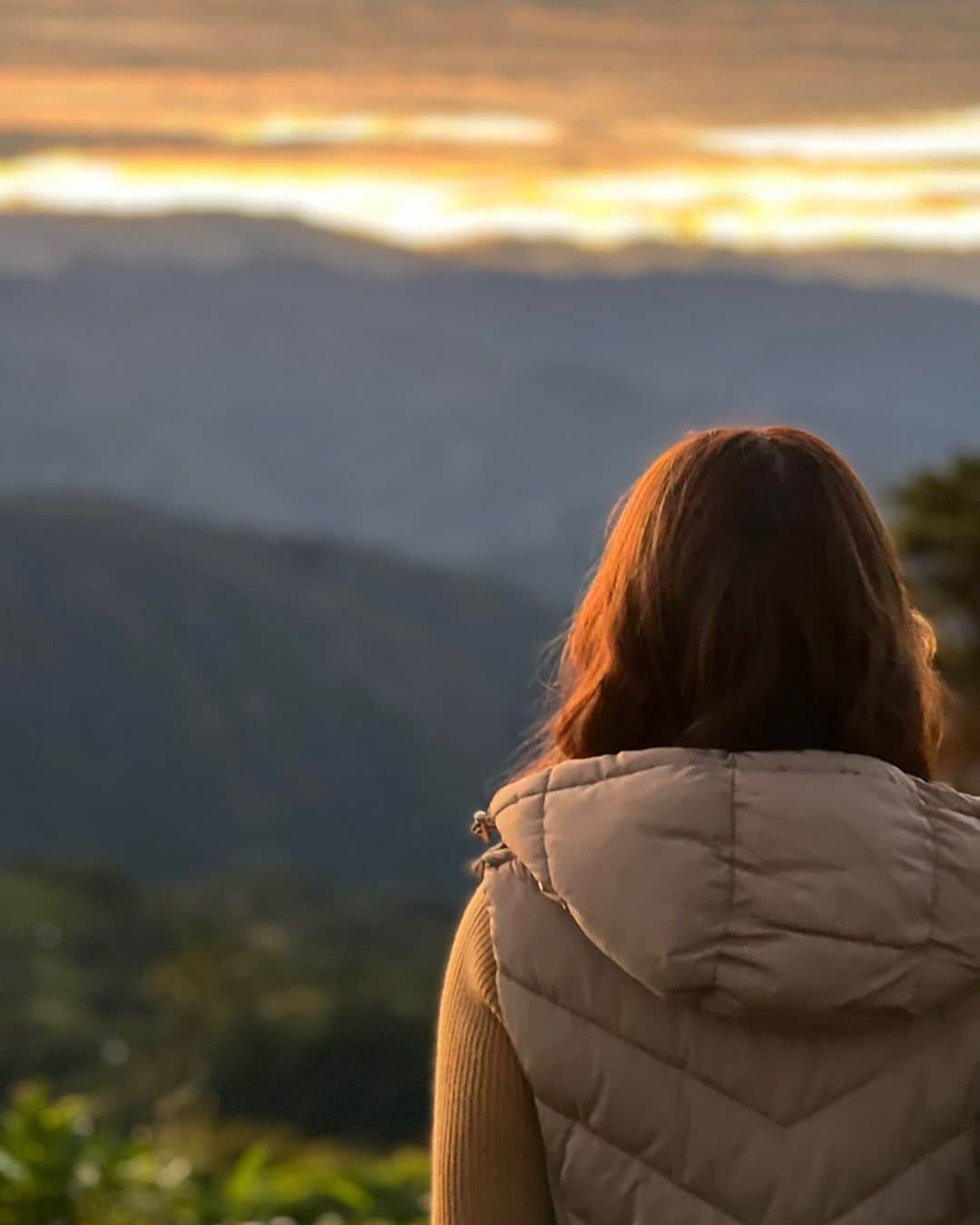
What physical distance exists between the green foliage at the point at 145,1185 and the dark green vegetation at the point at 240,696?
78.3 m

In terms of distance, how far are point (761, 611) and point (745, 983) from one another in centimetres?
31

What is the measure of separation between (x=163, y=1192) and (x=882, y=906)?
122 inches

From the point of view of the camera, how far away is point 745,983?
54.3 inches

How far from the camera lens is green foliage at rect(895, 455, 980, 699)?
12.6 m

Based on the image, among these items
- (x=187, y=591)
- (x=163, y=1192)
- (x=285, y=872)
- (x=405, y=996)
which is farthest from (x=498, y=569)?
(x=163, y=1192)

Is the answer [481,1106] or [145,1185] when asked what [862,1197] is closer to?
[481,1106]

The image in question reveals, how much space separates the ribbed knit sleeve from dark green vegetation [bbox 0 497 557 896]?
268 feet

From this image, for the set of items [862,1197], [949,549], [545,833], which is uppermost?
[545,833]

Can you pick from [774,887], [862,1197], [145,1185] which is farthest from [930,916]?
[145,1185]

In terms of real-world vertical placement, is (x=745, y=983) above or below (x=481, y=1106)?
above

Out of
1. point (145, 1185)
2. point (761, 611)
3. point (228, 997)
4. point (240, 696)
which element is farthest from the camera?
point (240, 696)

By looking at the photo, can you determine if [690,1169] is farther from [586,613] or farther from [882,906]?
[586,613]

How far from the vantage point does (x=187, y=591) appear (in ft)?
355

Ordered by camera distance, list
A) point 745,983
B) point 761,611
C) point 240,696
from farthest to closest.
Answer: point 240,696 → point 761,611 → point 745,983
